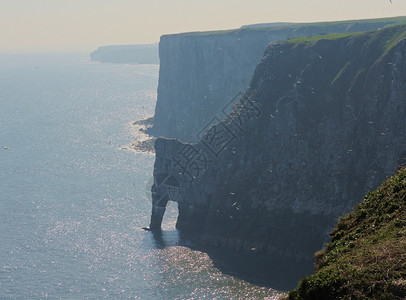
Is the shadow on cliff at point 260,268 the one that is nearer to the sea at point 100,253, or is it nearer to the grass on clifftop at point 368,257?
the sea at point 100,253

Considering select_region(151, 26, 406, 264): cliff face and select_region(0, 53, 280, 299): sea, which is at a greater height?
select_region(151, 26, 406, 264): cliff face

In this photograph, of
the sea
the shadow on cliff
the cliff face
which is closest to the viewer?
the sea

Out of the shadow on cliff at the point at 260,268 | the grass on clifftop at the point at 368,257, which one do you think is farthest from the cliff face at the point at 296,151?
the grass on clifftop at the point at 368,257

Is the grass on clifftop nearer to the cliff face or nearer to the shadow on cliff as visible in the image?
the shadow on cliff

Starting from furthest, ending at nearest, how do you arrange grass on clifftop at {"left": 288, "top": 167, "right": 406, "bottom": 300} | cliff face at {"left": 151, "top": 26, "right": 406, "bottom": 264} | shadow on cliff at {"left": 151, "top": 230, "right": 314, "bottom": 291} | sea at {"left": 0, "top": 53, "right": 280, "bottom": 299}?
cliff face at {"left": 151, "top": 26, "right": 406, "bottom": 264}, shadow on cliff at {"left": 151, "top": 230, "right": 314, "bottom": 291}, sea at {"left": 0, "top": 53, "right": 280, "bottom": 299}, grass on clifftop at {"left": 288, "top": 167, "right": 406, "bottom": 300}

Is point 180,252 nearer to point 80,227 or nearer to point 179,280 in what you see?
point 179,280

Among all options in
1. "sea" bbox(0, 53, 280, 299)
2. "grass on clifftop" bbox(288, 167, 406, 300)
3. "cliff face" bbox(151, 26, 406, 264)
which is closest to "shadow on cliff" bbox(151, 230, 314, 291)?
"sea" bbox(0, 53, 280, 299)

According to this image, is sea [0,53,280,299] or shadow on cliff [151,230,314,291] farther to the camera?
shadow on cliff [151,230,314,291]
